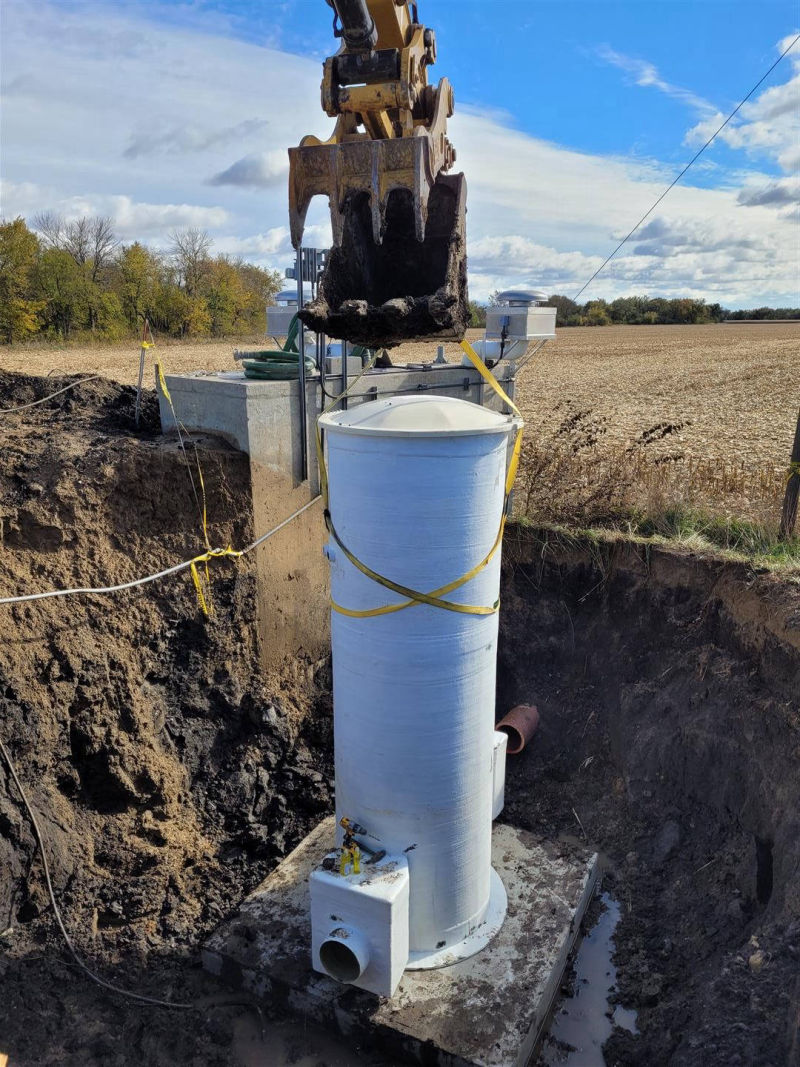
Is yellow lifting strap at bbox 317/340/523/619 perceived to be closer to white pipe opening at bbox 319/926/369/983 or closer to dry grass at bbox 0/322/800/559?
white pipe opening at bbox 319/926/369/983

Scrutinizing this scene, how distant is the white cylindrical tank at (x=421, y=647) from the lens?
3688 mm

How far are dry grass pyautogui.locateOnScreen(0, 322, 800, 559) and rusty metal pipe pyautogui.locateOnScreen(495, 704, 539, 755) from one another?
7.12ft

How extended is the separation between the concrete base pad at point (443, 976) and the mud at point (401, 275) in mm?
3683

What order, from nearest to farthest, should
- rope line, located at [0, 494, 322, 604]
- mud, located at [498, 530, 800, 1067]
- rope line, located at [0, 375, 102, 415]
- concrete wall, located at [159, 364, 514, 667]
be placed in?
Answer: mud, located at [498, 530, 800, 1067] → rope line, located at [0, 494, 322, 604] → concrete wall, located at [159, 364, 514, 667] → rope line, located at [0, 375, 102, 415]

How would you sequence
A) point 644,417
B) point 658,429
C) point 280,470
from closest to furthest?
1. point 280,470
2. point 658,429
3. point 644,417

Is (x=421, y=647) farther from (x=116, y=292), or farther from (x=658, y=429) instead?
(x=116, y=292)

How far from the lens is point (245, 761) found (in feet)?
20.1

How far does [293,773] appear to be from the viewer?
632 centimetres

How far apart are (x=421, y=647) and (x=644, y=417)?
50.9 feet

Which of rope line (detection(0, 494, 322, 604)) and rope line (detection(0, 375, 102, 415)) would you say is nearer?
rope line (detection(0, 494, 322, 604))

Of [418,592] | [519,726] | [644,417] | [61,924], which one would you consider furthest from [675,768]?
[644,417]

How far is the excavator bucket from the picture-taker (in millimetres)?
4188

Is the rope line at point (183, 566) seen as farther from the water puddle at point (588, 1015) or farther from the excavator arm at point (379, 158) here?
the water puddle at point (588, 1015)

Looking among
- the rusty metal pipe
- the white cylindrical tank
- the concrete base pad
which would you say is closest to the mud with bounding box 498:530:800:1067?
the rusty metal pipe
